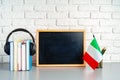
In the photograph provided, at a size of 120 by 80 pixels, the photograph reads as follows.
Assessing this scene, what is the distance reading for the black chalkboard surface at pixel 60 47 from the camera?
1463 mm

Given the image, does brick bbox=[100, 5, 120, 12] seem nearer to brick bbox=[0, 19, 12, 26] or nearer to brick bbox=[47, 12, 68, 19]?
brick bbox=[47, 12, 68, 19]

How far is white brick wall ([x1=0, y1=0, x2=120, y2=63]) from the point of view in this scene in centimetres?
157

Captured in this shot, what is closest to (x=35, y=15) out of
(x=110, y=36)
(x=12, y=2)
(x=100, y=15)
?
(x=12, y=2)

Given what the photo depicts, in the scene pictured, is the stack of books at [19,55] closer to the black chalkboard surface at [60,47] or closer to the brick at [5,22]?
the black chalkboard surface at [60,47]

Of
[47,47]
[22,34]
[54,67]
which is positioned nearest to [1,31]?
[22,34]

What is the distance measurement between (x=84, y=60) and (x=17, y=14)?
0.59 m

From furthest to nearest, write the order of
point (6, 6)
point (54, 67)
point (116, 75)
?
point (6, 6), point (54, 67), point (116, 75)

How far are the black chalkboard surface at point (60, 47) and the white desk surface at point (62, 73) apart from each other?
61 mm

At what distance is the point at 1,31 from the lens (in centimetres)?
157

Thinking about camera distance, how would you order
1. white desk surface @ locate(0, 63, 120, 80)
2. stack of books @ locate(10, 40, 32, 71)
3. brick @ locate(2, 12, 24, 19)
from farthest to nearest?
brick @ locate(2, 12, 24, 19) < stack of books @ locate(10, 40, 32, 71) < white desk surface @ locate(0, 63, 120, 80)

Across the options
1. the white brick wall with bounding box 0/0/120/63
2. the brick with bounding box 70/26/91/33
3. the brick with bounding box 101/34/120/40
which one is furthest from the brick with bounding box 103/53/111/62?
the brick with bounding box 70/26/91/33

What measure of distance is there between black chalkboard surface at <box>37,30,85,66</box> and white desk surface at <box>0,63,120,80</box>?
0.06m

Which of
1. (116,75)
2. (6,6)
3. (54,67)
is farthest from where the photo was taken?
(6,6)

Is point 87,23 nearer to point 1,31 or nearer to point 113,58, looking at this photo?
point 113,58
